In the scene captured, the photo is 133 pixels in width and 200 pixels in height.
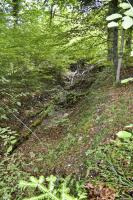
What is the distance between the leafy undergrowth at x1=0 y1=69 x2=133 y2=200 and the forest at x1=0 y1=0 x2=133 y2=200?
0.01 metres

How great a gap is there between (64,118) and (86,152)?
2160 mm

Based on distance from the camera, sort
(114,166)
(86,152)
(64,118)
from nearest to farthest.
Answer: (114,166), (86,152), (64,118)

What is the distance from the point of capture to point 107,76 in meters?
8.54

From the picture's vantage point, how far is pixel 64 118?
631 cm

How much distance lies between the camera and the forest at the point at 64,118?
3.56m

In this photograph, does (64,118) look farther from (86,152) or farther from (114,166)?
(114,166)

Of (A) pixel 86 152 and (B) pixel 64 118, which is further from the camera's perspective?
(B) pixel 64 118

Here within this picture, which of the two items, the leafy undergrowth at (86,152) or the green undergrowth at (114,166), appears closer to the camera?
the green undergrowth at (114,166)

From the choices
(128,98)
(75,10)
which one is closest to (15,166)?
(128,98)

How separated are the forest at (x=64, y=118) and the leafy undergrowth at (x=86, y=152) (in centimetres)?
1

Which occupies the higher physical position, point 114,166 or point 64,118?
point 64,118

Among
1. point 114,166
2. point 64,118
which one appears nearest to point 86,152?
point 114,166

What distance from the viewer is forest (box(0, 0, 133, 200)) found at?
11.7 feet

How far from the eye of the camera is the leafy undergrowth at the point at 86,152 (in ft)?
11.7
